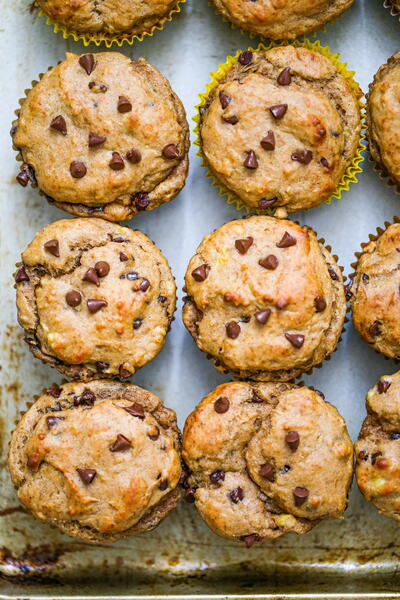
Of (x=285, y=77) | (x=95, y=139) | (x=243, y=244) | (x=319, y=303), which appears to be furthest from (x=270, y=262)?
(x=95, y=139)

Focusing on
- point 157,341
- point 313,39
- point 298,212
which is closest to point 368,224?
point 298,212

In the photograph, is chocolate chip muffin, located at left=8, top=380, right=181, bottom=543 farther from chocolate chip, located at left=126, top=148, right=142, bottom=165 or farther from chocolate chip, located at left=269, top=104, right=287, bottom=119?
chocolate chip, located at left=269, top=104, right=287, bottom=119

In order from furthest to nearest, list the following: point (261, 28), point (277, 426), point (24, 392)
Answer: point (24, 392), point (261, 28), point (277, 426)

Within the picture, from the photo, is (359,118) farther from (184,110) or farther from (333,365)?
(333,365)

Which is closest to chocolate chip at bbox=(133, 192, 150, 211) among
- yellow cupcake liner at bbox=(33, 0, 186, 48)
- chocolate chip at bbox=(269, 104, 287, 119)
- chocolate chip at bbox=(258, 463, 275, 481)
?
chocolate chip at bbox=(269, 104, 287, 119)

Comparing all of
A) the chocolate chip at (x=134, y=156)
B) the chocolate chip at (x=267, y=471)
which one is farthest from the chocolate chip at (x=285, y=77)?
the chocolate chip at (x=267, y=471)

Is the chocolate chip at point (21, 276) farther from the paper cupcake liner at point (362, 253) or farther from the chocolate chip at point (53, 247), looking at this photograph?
the paper cupcake liner at point (362, 253)
